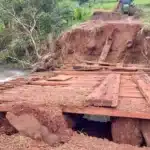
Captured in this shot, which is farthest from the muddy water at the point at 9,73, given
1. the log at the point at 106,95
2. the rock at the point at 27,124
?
the rock at the point at 27,124

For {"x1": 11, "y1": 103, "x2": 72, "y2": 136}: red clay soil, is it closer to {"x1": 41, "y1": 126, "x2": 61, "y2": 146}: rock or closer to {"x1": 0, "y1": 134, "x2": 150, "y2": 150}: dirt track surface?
{"x1": 41, "y1": 126, "x2": 61, "y2": 146}: rock

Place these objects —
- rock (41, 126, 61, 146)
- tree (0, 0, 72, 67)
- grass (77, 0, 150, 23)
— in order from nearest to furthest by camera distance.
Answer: rock (41, 126, 61, 146) → grass (77, 0, 150, 23) → tree (0, 0, 72, 67)

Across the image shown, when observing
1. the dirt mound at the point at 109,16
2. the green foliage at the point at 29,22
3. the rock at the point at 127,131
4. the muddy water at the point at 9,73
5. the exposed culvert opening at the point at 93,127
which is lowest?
the muddy water at the point at 9,73

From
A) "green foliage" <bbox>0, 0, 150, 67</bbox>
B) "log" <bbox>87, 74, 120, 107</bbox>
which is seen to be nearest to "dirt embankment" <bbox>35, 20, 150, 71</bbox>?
"log" <bbox>87, 74, 120, 107</bbox>

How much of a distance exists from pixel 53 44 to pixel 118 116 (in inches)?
327

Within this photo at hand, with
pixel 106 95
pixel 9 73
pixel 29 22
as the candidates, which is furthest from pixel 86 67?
pixel 9 73

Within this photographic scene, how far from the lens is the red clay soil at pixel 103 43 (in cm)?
1321

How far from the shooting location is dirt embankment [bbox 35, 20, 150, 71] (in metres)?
13.1

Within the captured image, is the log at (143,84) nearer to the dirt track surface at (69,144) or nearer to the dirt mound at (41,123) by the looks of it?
the dirt track surface at (69,144)

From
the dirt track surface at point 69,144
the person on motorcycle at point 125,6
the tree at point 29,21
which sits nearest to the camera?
the dirt track surface at point 69,144

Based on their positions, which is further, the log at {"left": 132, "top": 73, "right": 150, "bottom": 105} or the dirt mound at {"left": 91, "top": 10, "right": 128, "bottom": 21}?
the dirt mound at {"left": 91, "top": 10, "right": 128, "bottom": 21}

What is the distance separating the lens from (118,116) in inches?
269

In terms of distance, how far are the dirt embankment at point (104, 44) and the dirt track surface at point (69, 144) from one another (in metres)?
6.40

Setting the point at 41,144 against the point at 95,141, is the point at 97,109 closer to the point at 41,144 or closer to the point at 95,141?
the point at 95,141
